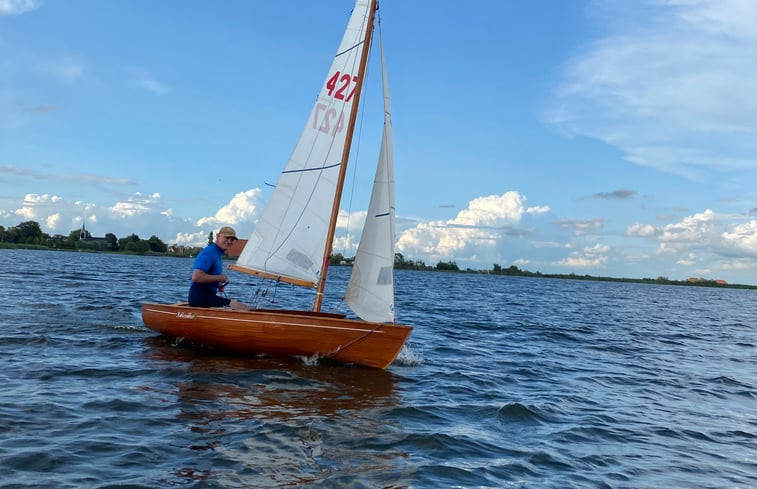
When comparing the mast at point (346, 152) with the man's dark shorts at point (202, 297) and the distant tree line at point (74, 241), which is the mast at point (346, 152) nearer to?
the man's dark shorts at point (202, 297)

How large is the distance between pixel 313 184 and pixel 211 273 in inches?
116

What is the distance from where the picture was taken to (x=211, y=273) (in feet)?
43.1

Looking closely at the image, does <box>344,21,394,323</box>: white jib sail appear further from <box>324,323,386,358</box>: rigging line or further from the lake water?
the lake water

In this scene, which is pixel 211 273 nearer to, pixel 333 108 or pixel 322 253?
pixel 322 253

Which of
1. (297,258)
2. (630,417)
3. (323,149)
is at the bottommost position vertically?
(630,417)

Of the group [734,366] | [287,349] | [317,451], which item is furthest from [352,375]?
[734,366]

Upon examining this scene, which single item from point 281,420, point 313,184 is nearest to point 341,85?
point 313,184

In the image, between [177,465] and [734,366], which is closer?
[177,465]

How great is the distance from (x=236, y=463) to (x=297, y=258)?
6.92 m

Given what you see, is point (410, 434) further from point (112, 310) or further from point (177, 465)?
point (112, 310)

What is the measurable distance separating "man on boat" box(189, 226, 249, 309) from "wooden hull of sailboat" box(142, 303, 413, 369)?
0.50 m

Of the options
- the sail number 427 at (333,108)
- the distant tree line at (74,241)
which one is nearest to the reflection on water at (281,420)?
the sail number 427 at (333,108)

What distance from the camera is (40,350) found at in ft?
40.0

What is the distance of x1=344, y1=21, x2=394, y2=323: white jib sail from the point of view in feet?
40.9
